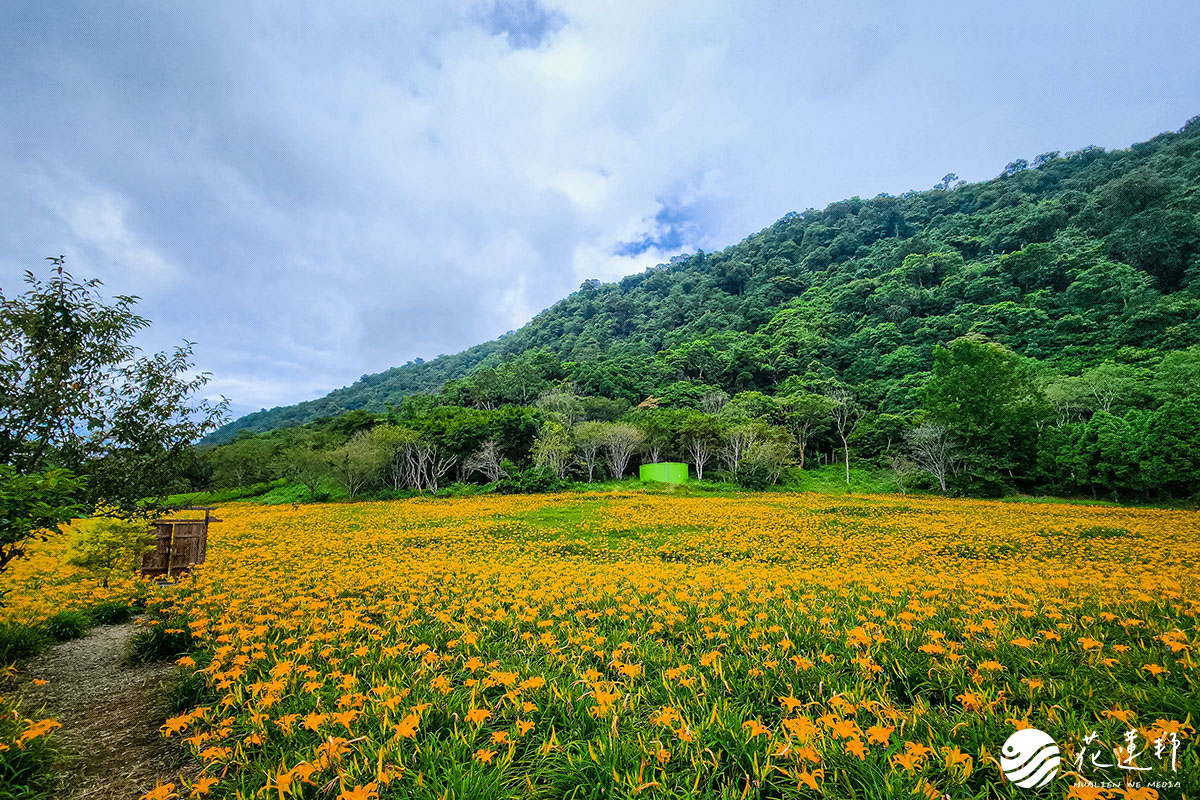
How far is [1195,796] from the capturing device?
211 centimetres

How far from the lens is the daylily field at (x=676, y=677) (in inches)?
97.1

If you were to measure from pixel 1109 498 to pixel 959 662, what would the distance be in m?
33.9

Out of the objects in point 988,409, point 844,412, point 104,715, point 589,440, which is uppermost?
point 844,412

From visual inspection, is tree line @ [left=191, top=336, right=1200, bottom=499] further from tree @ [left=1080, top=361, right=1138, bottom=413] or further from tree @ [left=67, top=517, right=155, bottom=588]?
tree @ [left=67, top=517, right=155, bottom=588]

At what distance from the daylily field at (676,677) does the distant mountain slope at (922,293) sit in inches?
1190

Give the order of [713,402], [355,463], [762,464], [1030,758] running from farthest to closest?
[713,402] → [762,464] → [355,463] → [1030,758]

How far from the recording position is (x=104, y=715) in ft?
12.7

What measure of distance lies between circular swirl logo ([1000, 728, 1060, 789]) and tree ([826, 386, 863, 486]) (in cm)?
4741

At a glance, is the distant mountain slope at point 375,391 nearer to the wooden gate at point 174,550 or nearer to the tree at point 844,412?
the tree at point 844,412

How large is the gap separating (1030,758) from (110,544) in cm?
1375

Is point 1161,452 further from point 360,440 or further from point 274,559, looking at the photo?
point 360,440

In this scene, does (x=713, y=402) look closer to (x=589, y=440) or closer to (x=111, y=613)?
(x=589, y=440)

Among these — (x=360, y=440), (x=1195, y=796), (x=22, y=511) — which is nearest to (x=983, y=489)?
(x=1195, y=796)

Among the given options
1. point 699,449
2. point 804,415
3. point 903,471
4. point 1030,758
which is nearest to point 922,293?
point 804,415
